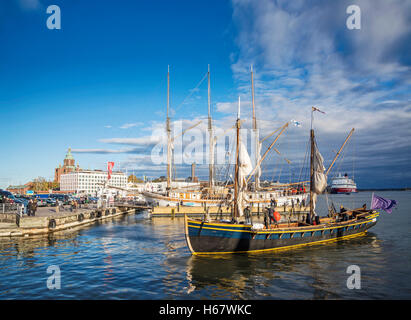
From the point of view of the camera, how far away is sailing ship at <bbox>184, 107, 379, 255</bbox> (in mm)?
24078

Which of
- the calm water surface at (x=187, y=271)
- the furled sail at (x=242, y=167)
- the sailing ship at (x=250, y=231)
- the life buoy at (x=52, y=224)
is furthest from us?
the life buoy at (x=52, y=224)

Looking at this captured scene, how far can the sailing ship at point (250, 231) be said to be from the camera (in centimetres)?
2408

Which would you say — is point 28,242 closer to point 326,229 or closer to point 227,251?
point 227,251

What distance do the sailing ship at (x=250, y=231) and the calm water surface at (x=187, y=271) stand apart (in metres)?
0.86

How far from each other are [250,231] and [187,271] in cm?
707

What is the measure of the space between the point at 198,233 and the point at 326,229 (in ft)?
50.9

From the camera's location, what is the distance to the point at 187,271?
20500mm

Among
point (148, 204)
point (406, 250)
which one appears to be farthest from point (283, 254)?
point (148, 204)

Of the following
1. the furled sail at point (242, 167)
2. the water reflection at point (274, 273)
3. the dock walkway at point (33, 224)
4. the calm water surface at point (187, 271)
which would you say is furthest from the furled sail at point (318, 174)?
the dock walkway at point (33, 224)
